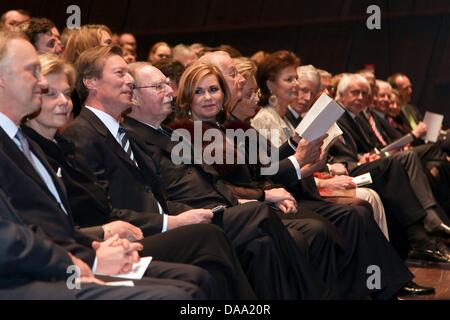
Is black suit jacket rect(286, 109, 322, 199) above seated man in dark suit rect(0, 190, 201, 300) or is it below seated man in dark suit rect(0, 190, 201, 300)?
below

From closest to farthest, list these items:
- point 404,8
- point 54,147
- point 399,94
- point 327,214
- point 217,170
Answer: point 54,147 < point 217,170 < point 327,214 < point 399,94 < point 404,8

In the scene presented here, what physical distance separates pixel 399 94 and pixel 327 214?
3.98m

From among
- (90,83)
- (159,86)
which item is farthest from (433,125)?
(90,83)

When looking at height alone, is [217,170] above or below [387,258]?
above

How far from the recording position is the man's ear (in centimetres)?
404

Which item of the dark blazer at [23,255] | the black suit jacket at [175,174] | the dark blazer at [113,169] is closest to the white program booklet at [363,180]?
the black suit jacket at [175,174]

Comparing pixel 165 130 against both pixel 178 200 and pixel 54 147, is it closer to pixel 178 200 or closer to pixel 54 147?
pixel 178 200

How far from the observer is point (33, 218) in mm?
2975

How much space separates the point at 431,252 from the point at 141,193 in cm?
296

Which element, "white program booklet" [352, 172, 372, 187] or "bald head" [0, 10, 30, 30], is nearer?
"white program booklet" [352, 172, 372, 187]

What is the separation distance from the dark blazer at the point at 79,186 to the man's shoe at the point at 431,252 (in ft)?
10.1

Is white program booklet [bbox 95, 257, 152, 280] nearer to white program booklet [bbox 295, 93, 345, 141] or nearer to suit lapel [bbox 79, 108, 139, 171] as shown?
suit lapel [bbox 79, 108, 139, 171]

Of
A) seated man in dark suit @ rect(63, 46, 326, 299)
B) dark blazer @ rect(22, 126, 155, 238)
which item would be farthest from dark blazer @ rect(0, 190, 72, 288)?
seated man in dark suit @ rect(63, 46, 326, 299)
